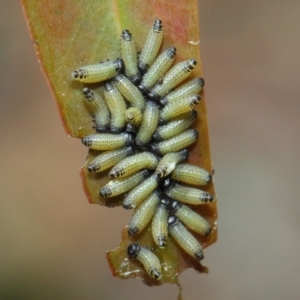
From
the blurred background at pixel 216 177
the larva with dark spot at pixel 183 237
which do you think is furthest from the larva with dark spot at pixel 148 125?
the blurred background at pixel 216 177

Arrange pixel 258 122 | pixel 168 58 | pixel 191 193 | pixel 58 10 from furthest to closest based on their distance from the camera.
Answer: pixel 258 122 < pixel 191 193 < pixel 168 58 < pixel 58 10

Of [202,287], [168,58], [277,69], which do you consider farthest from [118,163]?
[277,69]

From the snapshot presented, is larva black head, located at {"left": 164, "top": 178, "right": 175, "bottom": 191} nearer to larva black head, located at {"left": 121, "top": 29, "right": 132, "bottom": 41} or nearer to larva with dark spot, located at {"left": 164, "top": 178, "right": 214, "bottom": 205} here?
larva with dark spot, located at {"left": 164, "top": 178, "right": 214, "bottom": 205}

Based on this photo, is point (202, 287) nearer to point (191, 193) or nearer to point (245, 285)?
point (245, 285)

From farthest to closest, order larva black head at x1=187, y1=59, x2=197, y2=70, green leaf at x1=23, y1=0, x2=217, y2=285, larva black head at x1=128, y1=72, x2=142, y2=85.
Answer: larva black head at x1=128, y1=72, x2=142, y2=85, larva black head at x1=187, y1=59, x2=197, y2=70, green leaf at x1=23, y1=0, x2=217, y2=285

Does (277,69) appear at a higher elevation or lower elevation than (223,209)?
higher

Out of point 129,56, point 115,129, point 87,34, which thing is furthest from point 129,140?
point 87,34

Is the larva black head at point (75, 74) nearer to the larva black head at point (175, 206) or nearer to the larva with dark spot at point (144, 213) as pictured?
the larva with dark spot at point (144, 213)

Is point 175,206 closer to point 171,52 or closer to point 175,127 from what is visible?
point 175,127

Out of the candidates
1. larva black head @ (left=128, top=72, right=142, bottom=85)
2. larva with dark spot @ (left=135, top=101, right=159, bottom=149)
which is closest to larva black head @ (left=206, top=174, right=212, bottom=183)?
larva with dark spot @ (left=135, top=101, right=159, bottom=149)
